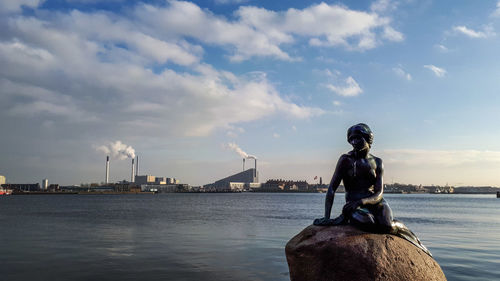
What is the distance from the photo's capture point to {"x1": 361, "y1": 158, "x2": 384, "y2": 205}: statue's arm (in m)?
6.84

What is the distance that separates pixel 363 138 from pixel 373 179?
0.77 meters

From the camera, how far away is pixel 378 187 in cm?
707

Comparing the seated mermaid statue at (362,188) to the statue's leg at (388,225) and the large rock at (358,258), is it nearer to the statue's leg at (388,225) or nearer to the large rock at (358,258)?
the statue's leg at (388,225)

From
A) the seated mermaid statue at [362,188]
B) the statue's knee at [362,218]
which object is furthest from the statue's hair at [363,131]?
the statue's knee at [362,218]

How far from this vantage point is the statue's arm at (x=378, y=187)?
6836 millimetres

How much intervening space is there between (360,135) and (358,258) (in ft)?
7.23

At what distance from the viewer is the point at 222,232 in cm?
2277

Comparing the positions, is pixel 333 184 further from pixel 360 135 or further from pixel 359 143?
pixel 360 135

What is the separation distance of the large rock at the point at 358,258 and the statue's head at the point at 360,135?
1.49 meters

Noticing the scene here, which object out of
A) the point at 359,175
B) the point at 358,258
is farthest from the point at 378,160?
the point at 358,258

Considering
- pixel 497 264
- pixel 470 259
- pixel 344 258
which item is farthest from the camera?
pixel 470 259

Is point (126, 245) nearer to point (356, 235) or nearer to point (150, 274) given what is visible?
point (150, 274)

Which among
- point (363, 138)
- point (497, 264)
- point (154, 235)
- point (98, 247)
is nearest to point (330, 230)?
point (363, 138)

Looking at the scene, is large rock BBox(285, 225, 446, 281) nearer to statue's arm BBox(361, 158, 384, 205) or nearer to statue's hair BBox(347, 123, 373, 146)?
statue's arm BBox(361, 158, 384, 205)
